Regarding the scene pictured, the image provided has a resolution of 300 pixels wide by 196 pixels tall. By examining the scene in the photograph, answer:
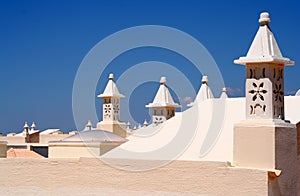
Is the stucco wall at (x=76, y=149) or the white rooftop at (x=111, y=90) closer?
the stucco wall at (x=76, y=149)

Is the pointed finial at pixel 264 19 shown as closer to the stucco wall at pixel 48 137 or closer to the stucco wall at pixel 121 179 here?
the stucco wall at pixel 121 179

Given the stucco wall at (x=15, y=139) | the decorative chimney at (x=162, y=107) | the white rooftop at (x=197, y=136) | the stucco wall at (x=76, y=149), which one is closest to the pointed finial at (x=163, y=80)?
the decorative chimney at (x=162, y=107)

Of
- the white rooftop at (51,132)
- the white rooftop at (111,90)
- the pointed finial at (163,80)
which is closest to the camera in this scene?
the pointed finial at (163,80)

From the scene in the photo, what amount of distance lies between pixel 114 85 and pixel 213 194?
1368cm

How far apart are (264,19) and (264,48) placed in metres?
0.57

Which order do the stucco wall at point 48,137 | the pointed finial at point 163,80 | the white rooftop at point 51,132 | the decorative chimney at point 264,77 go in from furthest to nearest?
1. the white rooftop at point 51,132
2. the stucco wall at point 48,137
3. the pointed finial at point 163,80
4. the decorative chimney at point 264,77

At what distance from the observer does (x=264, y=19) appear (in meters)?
9.57

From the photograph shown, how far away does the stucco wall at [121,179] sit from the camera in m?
9.24

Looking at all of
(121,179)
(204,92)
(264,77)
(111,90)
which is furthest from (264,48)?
(111,90)

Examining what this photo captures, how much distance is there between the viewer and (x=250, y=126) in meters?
9.26

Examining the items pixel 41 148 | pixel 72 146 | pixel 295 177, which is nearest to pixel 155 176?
pixel 295 177

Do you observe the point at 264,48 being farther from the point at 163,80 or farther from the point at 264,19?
the point at 163,80

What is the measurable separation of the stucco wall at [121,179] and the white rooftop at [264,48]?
1886mm

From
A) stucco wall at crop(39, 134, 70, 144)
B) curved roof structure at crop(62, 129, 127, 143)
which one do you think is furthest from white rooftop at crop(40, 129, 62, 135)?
curved roof structure at crop(62, 129, 127, 143)
